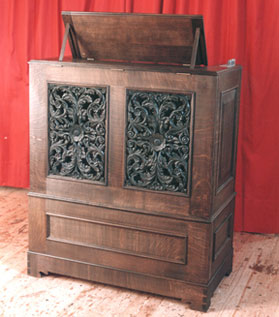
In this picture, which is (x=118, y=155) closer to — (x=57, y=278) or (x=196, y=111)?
(x=196, y=111)

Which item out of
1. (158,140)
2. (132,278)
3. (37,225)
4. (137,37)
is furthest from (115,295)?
(137,37)

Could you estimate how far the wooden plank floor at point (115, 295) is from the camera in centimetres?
291

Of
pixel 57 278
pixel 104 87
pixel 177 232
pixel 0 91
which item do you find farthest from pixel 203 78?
pixel 0 91

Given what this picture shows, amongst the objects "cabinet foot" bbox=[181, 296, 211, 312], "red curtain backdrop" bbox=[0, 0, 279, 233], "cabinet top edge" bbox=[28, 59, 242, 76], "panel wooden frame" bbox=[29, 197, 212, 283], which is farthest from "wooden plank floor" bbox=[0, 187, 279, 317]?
"cabinet top edge" bbox=[28, 59, 242, 76]

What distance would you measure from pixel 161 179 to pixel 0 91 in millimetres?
2270

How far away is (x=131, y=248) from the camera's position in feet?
10.0

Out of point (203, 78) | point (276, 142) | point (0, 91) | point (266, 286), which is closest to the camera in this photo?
point (203, 78)

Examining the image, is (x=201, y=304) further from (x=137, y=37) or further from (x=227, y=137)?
(x=137, y=37)

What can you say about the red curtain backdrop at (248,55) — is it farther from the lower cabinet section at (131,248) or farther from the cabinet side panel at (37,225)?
the cabinet side panel at (37,225)

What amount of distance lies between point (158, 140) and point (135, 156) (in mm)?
159

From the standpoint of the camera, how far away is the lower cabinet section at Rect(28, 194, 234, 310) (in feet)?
9.66

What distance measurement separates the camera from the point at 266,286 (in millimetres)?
3240

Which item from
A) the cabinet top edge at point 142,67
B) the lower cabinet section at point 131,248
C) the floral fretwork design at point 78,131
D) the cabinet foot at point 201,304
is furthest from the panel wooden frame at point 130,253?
the cabinet top edge at point 142,67

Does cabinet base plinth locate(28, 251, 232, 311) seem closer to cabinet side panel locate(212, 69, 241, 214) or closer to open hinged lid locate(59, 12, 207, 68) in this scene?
cabinet side panel locate(212, 69, 241, 214)
